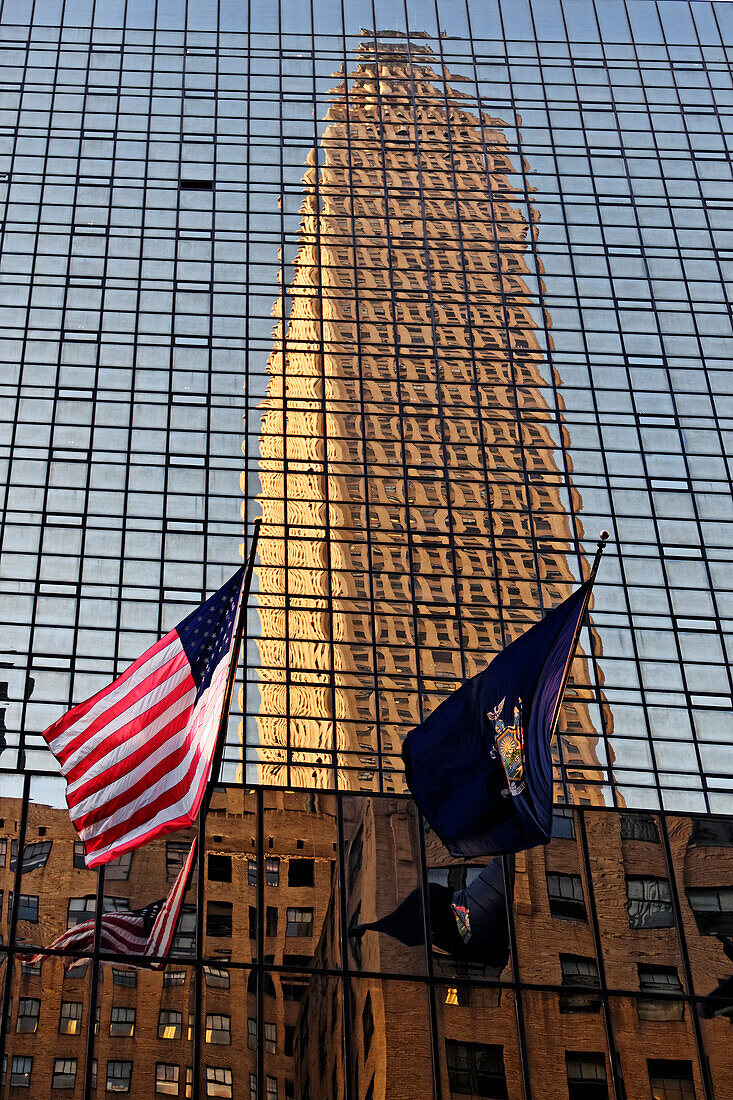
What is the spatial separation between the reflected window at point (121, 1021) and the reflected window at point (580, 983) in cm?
728

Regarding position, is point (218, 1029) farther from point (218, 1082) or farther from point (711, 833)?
point (711, 833)

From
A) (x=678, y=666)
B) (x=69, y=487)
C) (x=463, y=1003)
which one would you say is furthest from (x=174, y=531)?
(x=463, y=1003)

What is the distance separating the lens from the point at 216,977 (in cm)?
2998

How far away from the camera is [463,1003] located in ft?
99.2

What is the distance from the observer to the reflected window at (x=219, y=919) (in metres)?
30.4

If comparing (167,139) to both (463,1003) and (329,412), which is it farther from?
(463,1003)

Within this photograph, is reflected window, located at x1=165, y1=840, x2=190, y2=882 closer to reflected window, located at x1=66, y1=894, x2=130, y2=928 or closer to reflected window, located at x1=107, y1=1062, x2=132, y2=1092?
reflected window, located at x1=66, y1=894, x2=130, y2=928

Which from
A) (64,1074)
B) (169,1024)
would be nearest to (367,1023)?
(169,1024)

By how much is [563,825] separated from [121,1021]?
8699 mm

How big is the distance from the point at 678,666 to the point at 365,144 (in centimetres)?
2273

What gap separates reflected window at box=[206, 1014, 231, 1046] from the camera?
29.4m

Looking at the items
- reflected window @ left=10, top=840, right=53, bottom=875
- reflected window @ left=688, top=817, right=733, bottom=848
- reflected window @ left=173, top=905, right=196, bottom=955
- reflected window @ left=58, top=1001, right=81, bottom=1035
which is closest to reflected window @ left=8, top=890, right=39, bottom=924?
reflected window @ left=10, top=840, right=53, bottom=875

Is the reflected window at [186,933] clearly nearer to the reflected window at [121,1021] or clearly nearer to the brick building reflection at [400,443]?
the reflected window at [121,1021]

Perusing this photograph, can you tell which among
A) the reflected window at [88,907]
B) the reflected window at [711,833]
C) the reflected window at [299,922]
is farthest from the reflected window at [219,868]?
the reflected window at [711,833]
